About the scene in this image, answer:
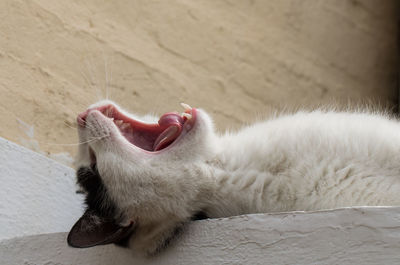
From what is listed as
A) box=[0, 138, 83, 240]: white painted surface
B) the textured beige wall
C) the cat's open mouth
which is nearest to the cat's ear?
the cat's open mouth

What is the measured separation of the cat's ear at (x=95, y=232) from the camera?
1.82 metres

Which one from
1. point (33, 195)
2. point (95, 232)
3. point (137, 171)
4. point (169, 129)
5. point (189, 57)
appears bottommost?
point (33, 195)

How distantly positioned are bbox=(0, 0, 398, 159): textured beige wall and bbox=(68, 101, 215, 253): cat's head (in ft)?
1.44

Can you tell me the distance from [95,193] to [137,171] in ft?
0.76

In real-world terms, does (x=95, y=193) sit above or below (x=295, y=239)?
below

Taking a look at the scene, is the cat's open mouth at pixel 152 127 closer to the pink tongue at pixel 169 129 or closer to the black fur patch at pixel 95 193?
the pink tongue at pixel 169 129

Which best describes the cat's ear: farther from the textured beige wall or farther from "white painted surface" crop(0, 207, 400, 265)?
the textured beige wall

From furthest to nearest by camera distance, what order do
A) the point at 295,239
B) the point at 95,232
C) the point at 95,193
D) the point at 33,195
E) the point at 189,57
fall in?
the point at 189,57, the point at 33,195, the point at 95,193, the point at 95,232, the point at 295,239

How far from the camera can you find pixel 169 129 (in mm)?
2012

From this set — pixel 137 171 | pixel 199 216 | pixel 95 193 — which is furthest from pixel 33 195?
pixel 199 216

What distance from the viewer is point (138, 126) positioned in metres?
2.10

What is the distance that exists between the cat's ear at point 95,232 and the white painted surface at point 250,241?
6 centimetres

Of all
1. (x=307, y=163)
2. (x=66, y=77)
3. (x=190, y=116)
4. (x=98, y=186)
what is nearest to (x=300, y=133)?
(x=307, y=163)

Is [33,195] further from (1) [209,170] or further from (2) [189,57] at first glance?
(2) [189,57]
